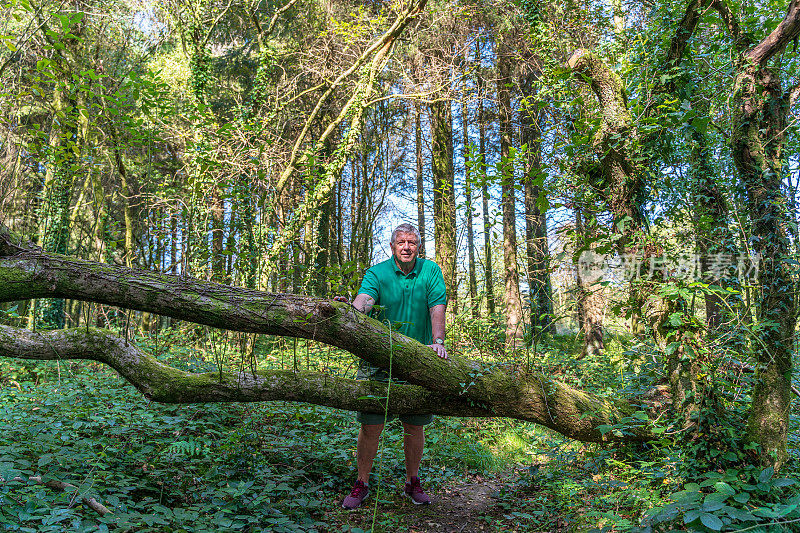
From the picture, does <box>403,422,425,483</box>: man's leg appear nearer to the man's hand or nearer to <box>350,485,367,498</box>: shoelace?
<box>350,485,367,498</box>: shoelace

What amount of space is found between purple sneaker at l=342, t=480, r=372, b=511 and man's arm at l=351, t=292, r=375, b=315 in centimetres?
135

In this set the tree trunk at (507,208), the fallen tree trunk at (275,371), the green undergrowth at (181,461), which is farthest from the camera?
the tree trunk at (507,208)

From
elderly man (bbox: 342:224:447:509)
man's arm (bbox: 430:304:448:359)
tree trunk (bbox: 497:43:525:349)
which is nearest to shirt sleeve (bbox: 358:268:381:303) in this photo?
elderly man (bbox: 342:224:447:509)

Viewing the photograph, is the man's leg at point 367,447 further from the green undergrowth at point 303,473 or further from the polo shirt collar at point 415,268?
the polo shirt collar at point 415,268

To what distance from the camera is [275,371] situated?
377 cm

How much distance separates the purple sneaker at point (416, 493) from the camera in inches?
152

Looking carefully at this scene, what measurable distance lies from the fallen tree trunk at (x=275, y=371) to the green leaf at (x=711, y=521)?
1.06 meters

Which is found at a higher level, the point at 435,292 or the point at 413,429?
the point at 435,292

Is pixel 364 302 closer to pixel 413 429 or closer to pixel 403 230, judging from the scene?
pixel 403 230

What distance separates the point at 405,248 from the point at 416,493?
202 centimetres

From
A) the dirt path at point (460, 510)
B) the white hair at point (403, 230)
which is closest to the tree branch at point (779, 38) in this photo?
the white hair at point (403, 230)

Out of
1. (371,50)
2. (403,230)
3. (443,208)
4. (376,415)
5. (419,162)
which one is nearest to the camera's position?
(376,415)

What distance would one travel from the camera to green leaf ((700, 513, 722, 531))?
77.7 inches

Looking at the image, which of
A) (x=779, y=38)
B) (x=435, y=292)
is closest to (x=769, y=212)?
(x=779, y=38)
